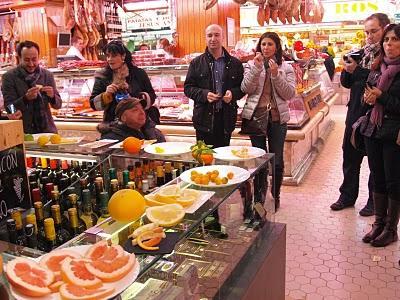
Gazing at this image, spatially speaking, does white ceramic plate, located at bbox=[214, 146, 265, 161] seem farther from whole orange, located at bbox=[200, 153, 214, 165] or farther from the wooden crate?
the wooden crate

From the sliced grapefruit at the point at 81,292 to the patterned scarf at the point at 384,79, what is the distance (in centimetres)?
272

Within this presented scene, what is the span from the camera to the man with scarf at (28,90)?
4152 mm

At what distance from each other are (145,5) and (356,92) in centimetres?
434

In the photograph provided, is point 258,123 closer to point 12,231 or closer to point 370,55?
point 370,55

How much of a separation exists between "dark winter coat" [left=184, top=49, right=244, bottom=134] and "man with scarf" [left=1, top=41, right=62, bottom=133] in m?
1.48

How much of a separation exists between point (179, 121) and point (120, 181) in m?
3.06

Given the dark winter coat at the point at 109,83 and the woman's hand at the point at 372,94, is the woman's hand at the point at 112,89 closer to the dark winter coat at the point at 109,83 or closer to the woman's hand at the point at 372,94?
the dark winter coat at the point at 109,83

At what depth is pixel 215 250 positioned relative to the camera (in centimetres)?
203

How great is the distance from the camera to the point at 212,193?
178 cm

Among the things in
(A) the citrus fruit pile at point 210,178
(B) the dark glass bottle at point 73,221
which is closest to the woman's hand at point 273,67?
(A) the citrus fruit pile at point 210,178

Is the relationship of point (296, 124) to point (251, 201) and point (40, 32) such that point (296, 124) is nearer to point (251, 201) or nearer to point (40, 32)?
point (251, 201)

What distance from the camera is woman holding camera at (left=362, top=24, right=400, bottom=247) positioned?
3.08 m

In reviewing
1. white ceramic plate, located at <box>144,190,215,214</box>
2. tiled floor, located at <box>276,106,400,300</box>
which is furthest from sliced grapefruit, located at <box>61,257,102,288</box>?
tiled floor, located at <box>276,106,400,300</box>

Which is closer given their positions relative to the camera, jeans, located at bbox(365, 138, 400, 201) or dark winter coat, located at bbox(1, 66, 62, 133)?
jeans, located at bbox(365, 138, 400, 201)
